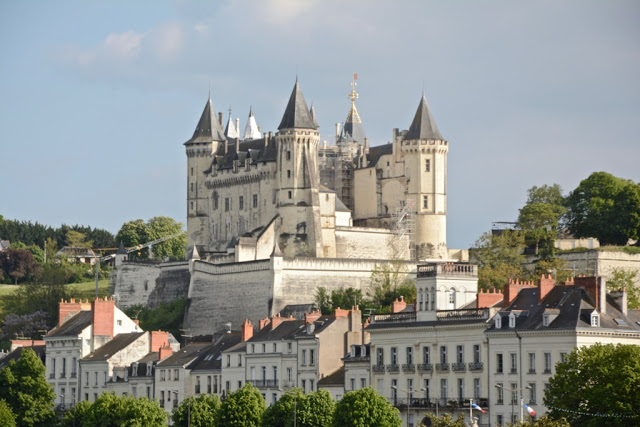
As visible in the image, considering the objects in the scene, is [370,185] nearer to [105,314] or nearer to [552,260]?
[552,260]

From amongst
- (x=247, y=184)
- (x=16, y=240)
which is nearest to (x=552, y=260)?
(x=247, y=184)

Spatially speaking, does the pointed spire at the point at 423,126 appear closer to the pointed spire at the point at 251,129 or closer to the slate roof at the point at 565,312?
the pointed spire at the point at 251,129

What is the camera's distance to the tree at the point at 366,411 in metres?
66.4

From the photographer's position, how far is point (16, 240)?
589 ft

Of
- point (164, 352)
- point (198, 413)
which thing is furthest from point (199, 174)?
point (198, 413)

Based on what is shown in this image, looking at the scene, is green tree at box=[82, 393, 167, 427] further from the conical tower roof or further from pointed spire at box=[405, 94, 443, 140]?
the conical tower roof

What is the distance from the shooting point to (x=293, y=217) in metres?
116

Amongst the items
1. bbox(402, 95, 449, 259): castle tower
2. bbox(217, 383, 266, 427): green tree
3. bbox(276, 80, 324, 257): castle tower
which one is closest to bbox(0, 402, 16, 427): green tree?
bbox(217, 383, 266, 427): green tree

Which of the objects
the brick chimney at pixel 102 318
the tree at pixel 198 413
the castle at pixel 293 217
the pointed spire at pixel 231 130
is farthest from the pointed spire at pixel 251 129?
the tree at pixel 198 413

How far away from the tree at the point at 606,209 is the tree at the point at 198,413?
146 feet

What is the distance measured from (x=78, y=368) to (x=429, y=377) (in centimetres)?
2638

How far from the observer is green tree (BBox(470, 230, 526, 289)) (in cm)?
11000

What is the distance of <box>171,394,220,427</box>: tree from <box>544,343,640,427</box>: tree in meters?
17.3

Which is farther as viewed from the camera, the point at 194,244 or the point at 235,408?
the point at 194,244
